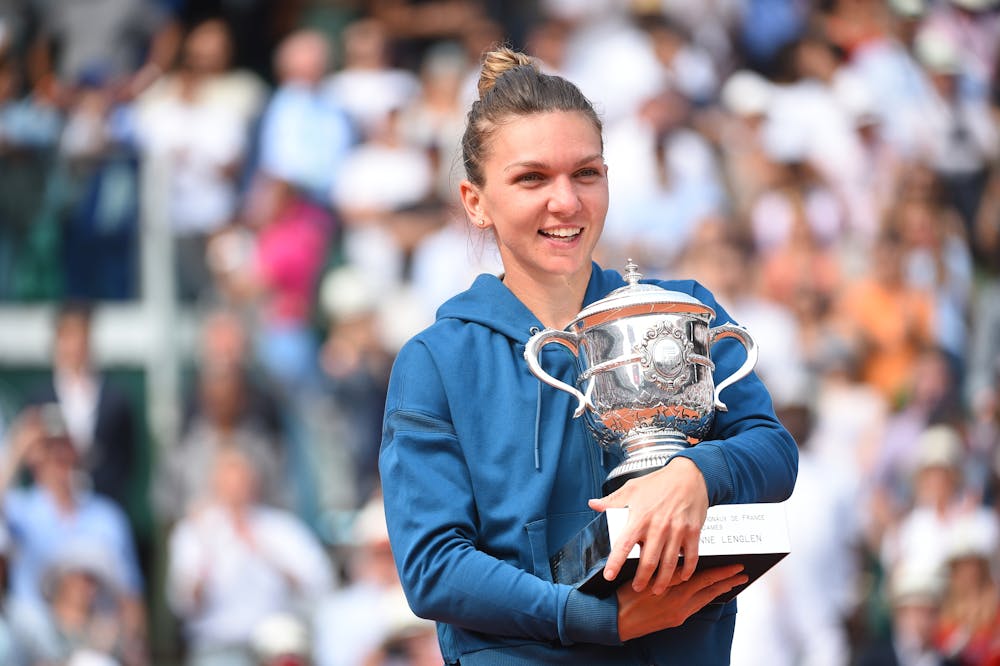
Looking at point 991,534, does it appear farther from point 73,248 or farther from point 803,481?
point 73,248

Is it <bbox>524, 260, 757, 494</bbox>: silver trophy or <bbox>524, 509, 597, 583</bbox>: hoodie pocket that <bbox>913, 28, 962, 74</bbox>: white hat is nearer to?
<bbox>524, 260, 757, 494</bbox>: silver trophy

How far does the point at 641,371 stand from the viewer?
2072 millimetres

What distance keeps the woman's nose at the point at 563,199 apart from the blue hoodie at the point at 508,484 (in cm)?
17

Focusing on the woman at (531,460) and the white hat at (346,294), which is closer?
the woman at (531,460)

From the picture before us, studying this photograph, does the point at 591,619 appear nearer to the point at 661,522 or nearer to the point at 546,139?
the point at 661,522

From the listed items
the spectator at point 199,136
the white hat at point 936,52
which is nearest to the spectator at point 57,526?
the spectator at point 199,136

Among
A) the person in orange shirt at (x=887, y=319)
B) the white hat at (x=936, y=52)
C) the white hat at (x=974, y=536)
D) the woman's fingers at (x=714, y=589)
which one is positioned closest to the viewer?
the woman's fingers at (x=714, y=589)

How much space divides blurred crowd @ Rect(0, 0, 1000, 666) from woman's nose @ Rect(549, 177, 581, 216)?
4.52 metres

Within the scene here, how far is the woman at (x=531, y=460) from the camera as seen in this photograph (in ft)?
6.41

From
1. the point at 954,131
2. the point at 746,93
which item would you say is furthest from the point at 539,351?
the point at 954,131

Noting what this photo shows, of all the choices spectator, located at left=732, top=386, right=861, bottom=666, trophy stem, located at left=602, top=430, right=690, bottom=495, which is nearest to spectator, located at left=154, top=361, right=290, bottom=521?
spectator, located at left=732, top=386, right=861, bottom=666

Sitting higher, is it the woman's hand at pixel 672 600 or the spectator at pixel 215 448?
the spectator at pixel 215 448

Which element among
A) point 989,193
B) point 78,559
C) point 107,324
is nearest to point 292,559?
point 78,559

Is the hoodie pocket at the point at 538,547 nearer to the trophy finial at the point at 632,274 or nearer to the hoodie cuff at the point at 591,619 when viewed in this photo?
the hoodie cuff at the point at 591,619
